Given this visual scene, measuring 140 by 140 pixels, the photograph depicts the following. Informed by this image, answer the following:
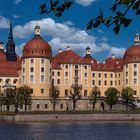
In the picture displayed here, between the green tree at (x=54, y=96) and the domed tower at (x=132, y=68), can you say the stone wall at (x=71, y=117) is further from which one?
the domed tower at (x=132, y=68)

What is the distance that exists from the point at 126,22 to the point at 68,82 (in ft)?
308

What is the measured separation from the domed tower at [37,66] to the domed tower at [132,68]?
18544 millimetres

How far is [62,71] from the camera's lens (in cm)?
9825

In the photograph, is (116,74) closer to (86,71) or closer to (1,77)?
(86,71)

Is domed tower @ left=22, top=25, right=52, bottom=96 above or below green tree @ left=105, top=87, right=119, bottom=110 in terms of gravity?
above

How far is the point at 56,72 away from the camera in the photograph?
322ft

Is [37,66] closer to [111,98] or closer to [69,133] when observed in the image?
[111,98]

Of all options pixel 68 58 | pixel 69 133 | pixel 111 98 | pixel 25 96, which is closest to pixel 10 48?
pixel 68 58

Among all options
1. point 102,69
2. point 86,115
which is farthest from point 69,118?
→ point 102,69

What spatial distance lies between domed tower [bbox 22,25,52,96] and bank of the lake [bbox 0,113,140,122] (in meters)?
18.9

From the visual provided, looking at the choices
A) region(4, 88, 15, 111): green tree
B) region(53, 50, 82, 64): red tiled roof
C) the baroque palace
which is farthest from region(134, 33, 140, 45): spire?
region(4, 88, 15, 111): green tree

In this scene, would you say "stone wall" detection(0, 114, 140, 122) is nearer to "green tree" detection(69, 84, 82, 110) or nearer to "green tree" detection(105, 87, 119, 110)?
"green tree" detection(105, 87, 119, 110)

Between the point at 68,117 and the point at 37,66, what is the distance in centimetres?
2151

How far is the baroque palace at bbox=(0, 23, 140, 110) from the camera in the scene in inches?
3578
